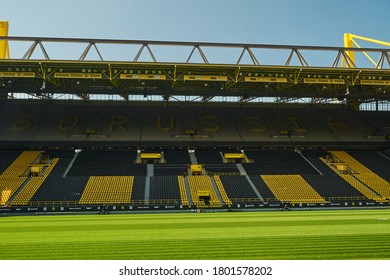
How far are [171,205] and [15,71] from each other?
2027cm

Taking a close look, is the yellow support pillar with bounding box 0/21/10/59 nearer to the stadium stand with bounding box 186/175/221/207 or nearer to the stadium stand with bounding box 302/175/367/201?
the stadium stand with bounding box 186/175/221/207

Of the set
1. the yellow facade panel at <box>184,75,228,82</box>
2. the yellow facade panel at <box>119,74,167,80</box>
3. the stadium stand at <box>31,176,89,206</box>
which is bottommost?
the stadium stand at <box>31,176,89,206</box>

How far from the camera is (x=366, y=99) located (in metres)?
49.2

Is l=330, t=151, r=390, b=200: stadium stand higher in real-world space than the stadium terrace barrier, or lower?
higher

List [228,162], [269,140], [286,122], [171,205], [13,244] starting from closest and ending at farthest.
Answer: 1. [13,244]
2. [171,205]
3. [228,162]
4. [269,140]
5. [286,122]

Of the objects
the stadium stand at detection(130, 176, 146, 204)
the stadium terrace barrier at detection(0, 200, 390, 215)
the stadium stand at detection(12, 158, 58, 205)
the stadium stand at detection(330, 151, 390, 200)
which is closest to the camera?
the stadium terrace barrier at detection(0, 200, 390, 215)

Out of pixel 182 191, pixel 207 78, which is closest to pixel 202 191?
pixel 182 191

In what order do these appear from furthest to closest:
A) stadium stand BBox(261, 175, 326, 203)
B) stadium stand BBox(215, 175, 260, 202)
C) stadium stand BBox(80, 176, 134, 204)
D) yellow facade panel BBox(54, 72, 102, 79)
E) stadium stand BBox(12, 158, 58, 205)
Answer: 1. yellow facade panel BBox(54, 72, 102, 79)
2. stadium stand BBox(261, 175, 326, 203)
3. stadium stand BBox(215, 175, 260, 202)
4. stadium stand BBox(80, 176, 134, 204)
5. stadium stand BBox(12, 158, 58, 205)

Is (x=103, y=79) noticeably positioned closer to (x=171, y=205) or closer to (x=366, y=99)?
(x=171, y=205)

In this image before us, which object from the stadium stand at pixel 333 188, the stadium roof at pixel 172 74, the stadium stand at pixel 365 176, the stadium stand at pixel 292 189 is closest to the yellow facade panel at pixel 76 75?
the stadium roof at pixel 172 74

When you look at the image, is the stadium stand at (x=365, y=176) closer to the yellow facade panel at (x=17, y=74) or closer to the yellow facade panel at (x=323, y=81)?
the yellow facade panel at (x=323, y=81)

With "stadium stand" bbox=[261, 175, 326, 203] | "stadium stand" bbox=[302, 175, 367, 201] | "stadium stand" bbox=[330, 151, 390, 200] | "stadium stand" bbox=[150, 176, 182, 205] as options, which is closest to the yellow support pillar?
"stadium stand" bbox=[150, 176, 182, 205]

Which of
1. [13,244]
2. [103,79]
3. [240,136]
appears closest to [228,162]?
[240,136]

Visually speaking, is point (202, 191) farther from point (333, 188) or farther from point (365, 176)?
point (365, 176)
